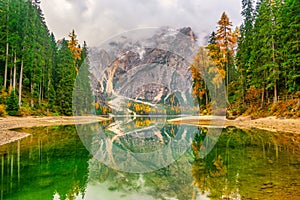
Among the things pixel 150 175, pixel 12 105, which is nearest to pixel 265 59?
pixel 150 175

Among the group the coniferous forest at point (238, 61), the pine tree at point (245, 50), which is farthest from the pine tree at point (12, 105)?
the pine tree at point (245, 50)

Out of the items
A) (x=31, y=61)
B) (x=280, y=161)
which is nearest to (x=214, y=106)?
(x=280, y=161)

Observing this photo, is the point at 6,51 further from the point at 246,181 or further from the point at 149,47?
the point at 246,181

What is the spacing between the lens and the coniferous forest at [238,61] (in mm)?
22766

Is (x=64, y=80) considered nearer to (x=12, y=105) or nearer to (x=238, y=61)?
(x=12, y=105)

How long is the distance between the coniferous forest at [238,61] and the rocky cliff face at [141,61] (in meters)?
4.79

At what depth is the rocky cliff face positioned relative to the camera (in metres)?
11.3

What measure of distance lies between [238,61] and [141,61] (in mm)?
23838

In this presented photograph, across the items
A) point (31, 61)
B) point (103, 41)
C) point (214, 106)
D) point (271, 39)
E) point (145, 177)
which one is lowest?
point (145, 177)

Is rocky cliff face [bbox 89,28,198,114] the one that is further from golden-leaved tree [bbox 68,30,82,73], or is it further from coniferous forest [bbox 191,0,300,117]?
golden-leaved tree [bbox 68,30,82,73]

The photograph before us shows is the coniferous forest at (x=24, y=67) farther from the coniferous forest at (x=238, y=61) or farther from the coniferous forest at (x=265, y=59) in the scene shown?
the coniferous forest at (x=265, y=59)

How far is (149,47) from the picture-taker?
40.2 feet

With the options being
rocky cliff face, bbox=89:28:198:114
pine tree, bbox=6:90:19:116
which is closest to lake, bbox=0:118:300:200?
rocky cliff face, bbox=89:28:198:114

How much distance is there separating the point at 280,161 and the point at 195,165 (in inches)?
106
